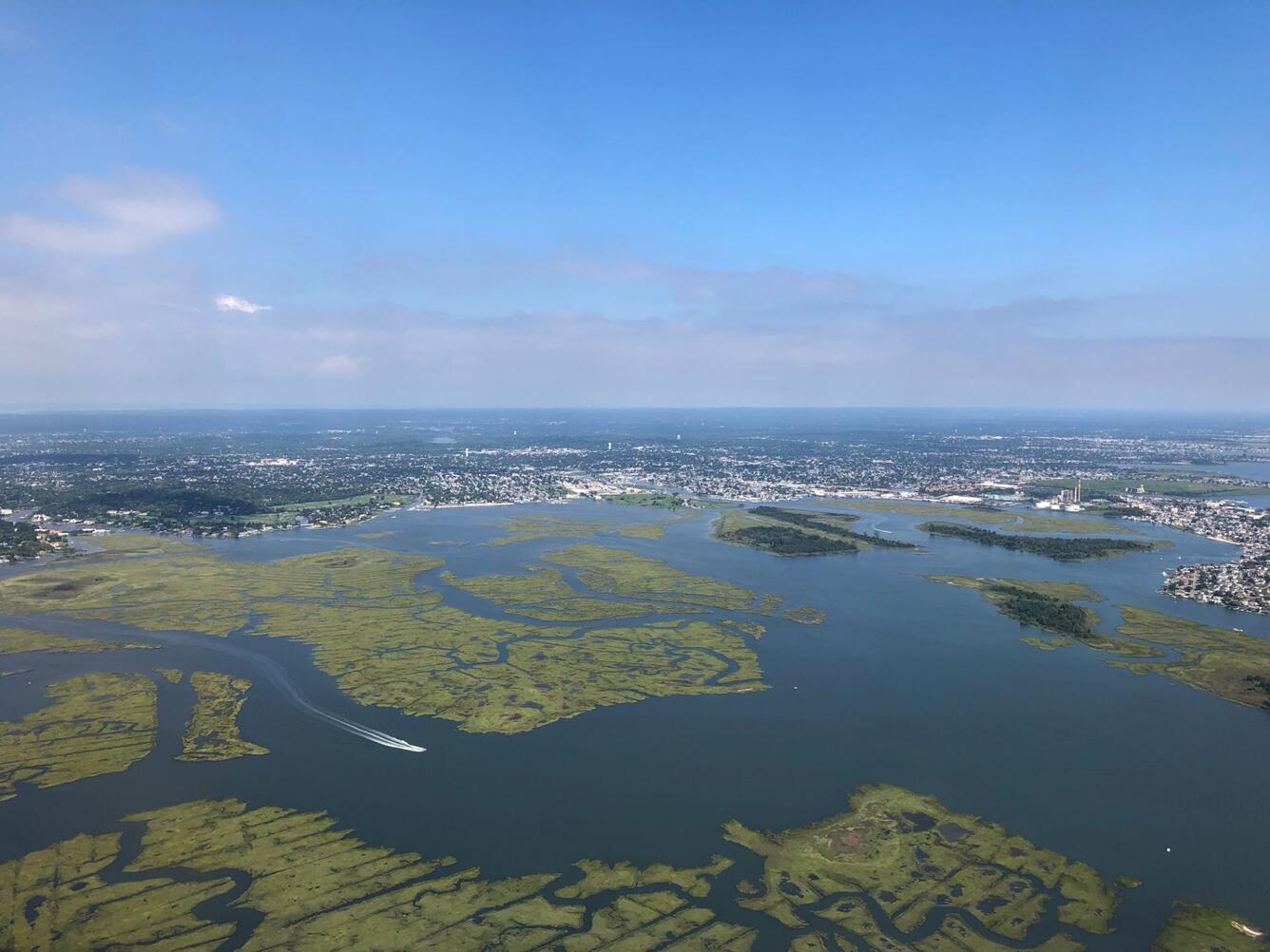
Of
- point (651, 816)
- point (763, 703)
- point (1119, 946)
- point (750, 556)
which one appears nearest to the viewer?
point (1119, 946)

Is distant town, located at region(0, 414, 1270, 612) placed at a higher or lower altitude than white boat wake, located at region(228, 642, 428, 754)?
higher

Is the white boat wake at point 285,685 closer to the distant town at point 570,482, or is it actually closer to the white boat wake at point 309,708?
the white boat wake at point 309,708

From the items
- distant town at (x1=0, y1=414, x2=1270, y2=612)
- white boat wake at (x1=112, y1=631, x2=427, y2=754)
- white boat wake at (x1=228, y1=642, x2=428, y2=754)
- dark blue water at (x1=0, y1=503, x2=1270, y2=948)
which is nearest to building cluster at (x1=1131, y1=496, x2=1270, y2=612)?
distant town at (x1=0, y1=414, x2=1270, y2=612)

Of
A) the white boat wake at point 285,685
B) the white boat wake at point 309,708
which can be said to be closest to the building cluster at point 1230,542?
the white boat wake at point 309,708

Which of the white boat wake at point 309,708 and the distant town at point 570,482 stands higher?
the distant town at point 570,482

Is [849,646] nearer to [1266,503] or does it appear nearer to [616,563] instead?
[616,563]

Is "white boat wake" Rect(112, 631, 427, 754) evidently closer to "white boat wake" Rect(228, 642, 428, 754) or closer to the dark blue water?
"white boat wake" Rect(228, 642, 428, 754)

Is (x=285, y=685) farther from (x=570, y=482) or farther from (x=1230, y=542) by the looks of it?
(x=570, y=482)

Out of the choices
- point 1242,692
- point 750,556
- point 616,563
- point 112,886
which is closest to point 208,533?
point 616,563
